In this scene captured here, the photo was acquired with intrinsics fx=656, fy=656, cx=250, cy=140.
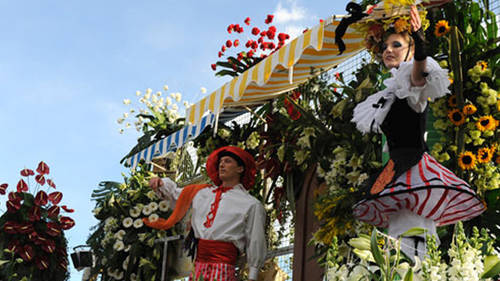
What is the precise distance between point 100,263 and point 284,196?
224 centimetres

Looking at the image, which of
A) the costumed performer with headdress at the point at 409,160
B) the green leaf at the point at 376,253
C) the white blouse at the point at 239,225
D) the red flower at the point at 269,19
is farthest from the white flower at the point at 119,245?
the green leaf at the point at 376,253

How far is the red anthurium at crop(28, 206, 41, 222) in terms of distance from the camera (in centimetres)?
568

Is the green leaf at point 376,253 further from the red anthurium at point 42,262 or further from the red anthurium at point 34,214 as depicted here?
the red anthurium at point 34,214

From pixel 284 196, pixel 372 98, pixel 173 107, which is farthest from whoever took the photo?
pixel 173 107

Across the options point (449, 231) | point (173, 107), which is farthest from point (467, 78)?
point (173, 107)

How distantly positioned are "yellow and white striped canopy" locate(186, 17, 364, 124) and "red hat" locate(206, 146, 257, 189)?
0.34 m

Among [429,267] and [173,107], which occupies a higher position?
[173,107]

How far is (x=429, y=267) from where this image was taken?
1.63 metres

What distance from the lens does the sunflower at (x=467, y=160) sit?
3793mm

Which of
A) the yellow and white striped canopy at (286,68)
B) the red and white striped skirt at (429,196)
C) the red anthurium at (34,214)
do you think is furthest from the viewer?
the red anthurium at (34,214)

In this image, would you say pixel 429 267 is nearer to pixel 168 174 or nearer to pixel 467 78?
pixel 467 78

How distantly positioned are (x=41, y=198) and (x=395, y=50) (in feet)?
11.6

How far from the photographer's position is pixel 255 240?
4883mm

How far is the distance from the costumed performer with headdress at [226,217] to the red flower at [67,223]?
943mm
